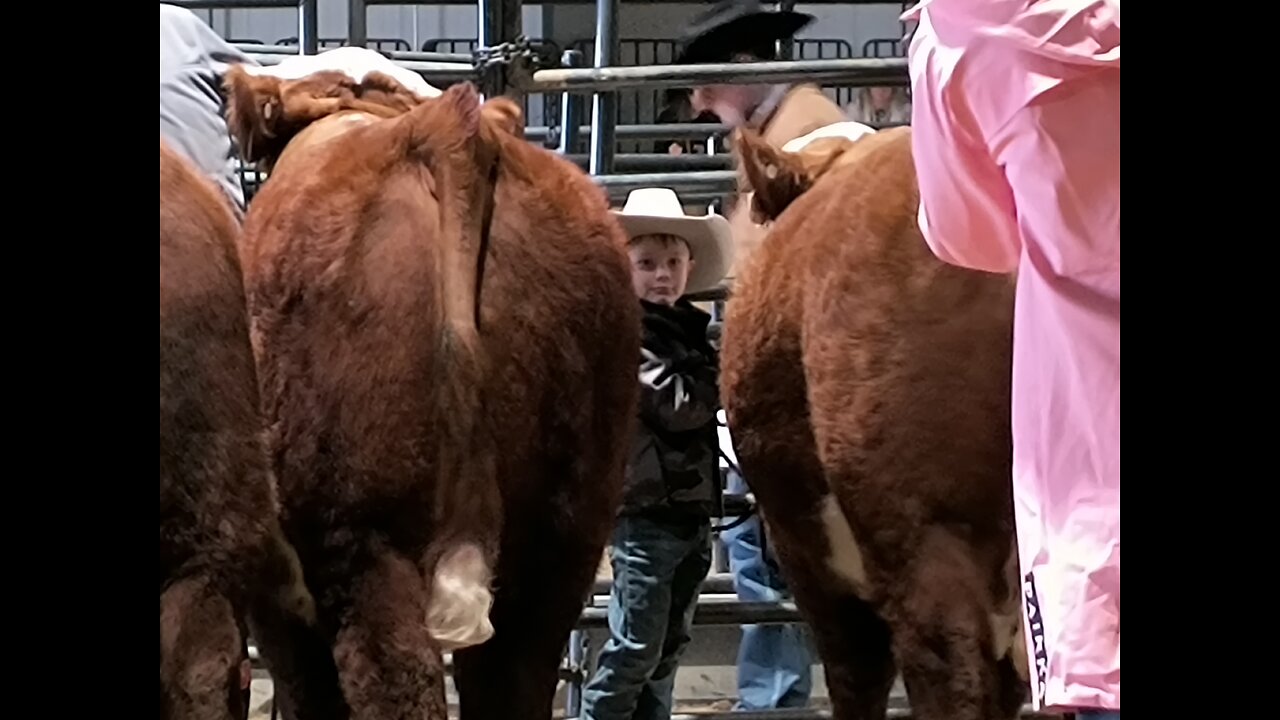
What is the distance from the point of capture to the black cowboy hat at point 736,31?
3.97 m

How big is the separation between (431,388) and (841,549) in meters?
0.74

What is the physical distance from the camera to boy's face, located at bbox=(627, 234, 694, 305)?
3051 millimetres

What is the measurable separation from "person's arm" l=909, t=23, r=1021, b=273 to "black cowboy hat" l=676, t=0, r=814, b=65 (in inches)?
88.1

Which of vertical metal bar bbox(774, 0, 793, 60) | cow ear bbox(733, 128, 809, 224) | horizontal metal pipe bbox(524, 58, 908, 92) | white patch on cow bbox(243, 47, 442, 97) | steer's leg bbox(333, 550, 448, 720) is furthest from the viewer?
vertical metal bar bbox(774, 0, 793, 60)

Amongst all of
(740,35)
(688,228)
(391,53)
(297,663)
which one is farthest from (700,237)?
(297,663)

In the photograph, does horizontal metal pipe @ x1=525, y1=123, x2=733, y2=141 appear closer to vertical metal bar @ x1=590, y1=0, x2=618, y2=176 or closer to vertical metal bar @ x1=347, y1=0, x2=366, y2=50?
vertical metal bar @ x1=590, y1=0, x2=618, y2=176

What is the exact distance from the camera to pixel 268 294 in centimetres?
202

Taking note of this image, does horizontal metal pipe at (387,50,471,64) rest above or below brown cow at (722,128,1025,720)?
above

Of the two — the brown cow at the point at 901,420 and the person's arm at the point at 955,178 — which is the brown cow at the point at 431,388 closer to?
the brown cow at the point at 901,420

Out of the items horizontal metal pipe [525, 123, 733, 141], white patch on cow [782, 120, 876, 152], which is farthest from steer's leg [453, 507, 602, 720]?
horizontal metal pipe [525, 123, 733, 141]

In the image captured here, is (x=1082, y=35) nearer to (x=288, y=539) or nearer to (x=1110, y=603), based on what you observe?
(x=1110, y=603)
